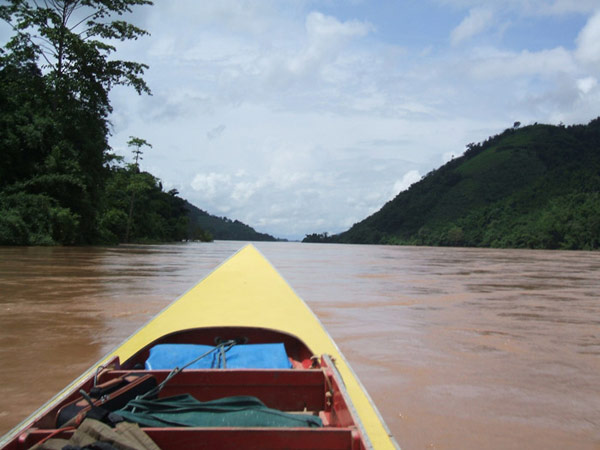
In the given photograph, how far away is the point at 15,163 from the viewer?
17125 mm

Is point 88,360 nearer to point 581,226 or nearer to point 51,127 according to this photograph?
point 51,127

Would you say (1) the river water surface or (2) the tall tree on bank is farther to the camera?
(2) the tall tree on bank

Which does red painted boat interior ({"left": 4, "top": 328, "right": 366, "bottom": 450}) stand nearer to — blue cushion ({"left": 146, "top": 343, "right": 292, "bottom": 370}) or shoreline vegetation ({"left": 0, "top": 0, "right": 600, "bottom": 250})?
blue cushion ({"left": 146, "top": 343, "right": 292, "bottom": 370})

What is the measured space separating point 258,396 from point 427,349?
1.85 metres

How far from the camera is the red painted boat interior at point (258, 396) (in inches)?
50.1

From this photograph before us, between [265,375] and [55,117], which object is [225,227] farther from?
[265,375]

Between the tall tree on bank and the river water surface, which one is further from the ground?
the tall tree on bank

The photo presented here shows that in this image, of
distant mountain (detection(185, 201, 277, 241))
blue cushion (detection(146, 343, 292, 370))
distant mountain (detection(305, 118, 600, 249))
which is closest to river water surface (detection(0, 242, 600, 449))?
blue cushion (detection(146, 343, 292, 370))

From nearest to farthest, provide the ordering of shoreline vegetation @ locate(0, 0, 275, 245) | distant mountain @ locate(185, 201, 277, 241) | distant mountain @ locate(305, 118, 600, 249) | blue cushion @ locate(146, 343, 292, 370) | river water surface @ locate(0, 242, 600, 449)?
river water surface @ locate(0, 242, 600, 449) < blue cushion @ locate(146, 343, 292, 370) < shoreline vegetation @ locate(0, 0, 275, 245) < distant mountain @ locate(305, 118, 600, 249) < distant mountain @ locate(185, 201, 277, 241)

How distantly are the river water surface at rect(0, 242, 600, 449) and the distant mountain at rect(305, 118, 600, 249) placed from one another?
3994 centimetres

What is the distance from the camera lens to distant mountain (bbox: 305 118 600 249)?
43.5 m

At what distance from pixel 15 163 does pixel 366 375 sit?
18.3 meters

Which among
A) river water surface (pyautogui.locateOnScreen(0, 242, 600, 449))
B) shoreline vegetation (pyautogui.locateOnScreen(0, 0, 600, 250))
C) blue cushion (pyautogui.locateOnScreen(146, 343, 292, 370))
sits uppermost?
shoreline vegetation (pyautogui.locateOnScreen(0, 0, 600, 250))

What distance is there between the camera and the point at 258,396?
1.81 m
